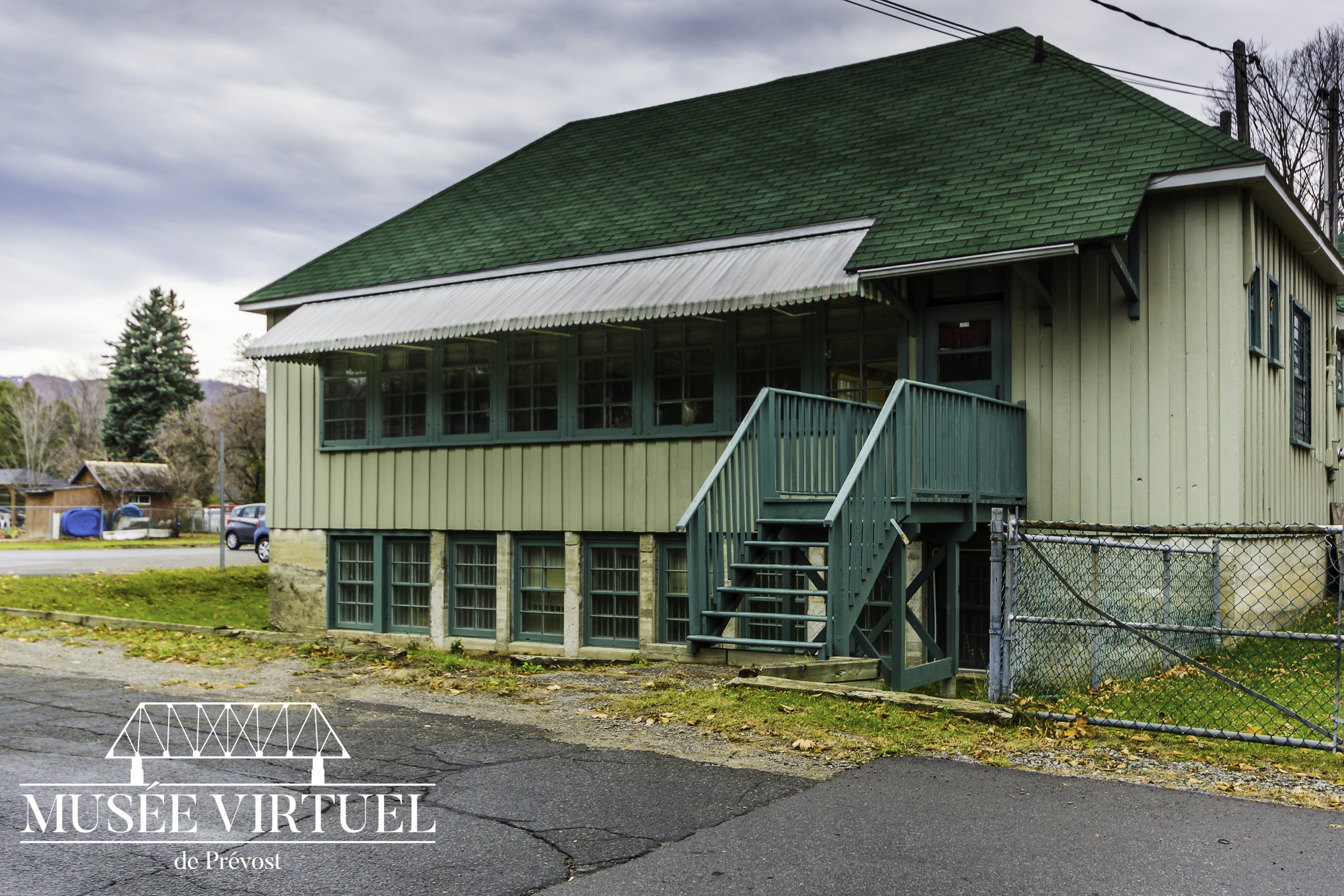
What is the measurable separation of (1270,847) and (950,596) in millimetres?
5954

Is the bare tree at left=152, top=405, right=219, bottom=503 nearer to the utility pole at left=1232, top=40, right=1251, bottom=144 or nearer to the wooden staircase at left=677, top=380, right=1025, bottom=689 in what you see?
the utility pole at left=1232, top=40, right=1251, bottom=144

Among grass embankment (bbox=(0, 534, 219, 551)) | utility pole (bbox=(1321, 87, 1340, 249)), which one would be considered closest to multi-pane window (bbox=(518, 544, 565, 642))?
utility pole (bbox=(1321, 87, 1340, 249))

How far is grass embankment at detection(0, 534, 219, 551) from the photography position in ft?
132

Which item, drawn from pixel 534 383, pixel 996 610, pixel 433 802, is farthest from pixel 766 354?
pixel 433 802

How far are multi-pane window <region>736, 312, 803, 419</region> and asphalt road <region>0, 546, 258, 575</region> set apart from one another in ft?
57.6

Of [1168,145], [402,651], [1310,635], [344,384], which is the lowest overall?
[402,651]

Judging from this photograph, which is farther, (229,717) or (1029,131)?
(1029,131)

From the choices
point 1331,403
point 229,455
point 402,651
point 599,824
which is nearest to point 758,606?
point 402,651

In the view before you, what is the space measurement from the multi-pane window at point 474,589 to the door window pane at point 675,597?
2.72m

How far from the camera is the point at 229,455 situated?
179 feet

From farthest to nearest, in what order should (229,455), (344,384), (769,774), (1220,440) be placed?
(229,455) → (344,384) → (1220,440) → (769,774)

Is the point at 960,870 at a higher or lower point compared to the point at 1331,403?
lower

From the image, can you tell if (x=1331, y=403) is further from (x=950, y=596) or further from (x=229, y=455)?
(x=229, y=455)

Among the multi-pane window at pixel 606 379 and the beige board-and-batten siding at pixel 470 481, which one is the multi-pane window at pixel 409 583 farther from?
the multi-pane window at pixel 606 379
